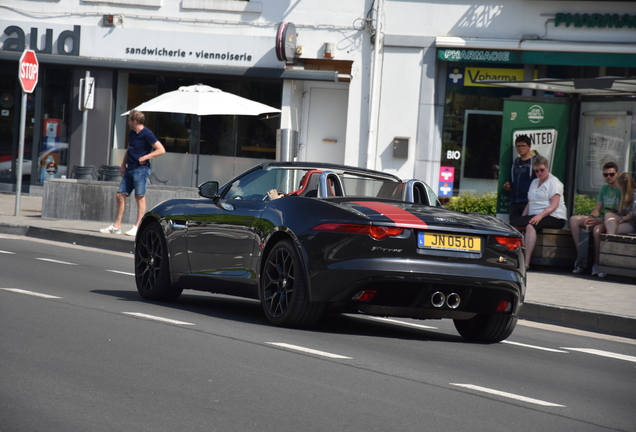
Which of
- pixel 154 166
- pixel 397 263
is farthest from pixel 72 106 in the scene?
pixel 397 263

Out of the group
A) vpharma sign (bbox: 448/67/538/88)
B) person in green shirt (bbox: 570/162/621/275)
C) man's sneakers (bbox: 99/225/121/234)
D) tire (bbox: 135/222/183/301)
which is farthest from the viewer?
vpharma sign (bbox: 448/67/538/88)

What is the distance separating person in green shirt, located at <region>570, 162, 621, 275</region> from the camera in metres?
14.0

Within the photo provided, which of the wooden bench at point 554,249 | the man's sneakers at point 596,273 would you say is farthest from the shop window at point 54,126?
the man's sneakers at point 596,273

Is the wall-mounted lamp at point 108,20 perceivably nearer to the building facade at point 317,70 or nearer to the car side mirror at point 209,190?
the building facade at point 317,70

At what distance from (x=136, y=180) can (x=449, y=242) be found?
9572mm

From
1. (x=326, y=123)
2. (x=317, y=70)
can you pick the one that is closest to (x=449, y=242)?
(x=317, y=70)

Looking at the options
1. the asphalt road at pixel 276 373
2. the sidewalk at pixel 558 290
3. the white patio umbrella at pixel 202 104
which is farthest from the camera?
the white patio umbrella at pixel 202 104

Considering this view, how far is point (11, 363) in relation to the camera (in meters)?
5.78

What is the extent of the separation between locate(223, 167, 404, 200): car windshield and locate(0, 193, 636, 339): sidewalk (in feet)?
9.48

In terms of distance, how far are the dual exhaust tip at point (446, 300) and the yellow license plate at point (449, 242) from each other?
32 cm

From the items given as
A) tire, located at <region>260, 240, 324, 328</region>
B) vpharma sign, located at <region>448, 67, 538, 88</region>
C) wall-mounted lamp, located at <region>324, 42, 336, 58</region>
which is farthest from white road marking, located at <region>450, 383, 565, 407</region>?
wall-mounted lamp, located at <region>324, 42, 336, 58</region>

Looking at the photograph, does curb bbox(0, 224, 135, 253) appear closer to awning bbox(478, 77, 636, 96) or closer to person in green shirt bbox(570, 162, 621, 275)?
awning bbox(478, 77, 636, 96)

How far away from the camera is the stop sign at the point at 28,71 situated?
707 inches

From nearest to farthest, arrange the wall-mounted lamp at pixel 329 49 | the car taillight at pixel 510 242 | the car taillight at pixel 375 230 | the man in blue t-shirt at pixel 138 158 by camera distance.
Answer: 1. the car taillight at pixel 375 230
2. the car taillight at pixel 510 242
3. the man in blue t-shirt at pixel 138 158
4. the wall-mounted lamp at pixel 329 49
